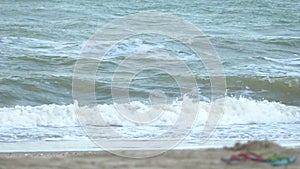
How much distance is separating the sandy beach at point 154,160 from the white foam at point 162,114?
8.31 feet

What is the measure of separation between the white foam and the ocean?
0.05ft

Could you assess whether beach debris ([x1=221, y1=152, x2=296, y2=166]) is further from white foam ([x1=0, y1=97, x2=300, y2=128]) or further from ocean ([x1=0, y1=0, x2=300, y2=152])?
white foam ([x1=0, y1=97, x2=300, y2=128])

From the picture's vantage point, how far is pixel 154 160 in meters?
5.91

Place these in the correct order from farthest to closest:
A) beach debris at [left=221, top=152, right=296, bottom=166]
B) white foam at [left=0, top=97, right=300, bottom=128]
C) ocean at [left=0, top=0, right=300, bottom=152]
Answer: white foam at [left=0, top=97, right=300, bottom=128]
ocean at [left=0, top=0, right=300, bottom=152]
beach debris at [left=221, top=152, right=296, bottom=166]

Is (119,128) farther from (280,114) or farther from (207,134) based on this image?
(280,114)

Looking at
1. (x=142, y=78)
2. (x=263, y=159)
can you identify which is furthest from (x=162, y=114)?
(x=263, y=159)

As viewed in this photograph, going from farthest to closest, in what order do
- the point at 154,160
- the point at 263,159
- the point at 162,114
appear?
the point at 162,114, the point at 154,160, the point at 263,159

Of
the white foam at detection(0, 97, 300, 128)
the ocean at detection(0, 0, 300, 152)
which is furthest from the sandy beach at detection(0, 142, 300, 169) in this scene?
the white foam at detection(0, 97, 300, 128)

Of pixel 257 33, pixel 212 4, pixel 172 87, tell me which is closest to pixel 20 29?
pixel 257 33

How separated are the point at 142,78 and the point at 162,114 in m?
3.74

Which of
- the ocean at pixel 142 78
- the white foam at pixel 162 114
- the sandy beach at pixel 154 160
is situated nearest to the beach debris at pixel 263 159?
the sandy beach at pixel 154 160

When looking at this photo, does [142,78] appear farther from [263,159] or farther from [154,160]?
[263,159]

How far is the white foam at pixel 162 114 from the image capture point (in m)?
8.95

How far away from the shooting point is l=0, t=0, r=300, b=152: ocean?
26.9 feet
